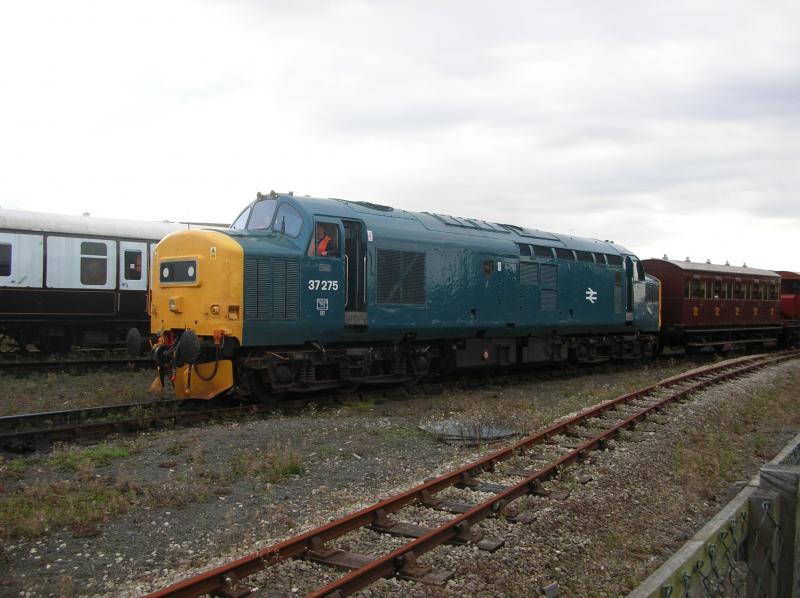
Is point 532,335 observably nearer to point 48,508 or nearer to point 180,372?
point 180,372

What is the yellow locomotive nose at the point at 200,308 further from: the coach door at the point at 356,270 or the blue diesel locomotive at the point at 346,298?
the coach door at the point at 356,270

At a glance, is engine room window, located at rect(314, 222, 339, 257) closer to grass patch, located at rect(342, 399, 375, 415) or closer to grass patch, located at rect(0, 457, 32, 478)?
grass patch, located at rect(342, 399, 375, 415)

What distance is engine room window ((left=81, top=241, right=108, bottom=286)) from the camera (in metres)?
17.8

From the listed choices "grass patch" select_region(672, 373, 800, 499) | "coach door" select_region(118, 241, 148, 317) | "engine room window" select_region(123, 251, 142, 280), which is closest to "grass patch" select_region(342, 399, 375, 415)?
"grass patch" select_region(672, 373, 800, 499)

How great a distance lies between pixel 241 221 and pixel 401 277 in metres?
3.06

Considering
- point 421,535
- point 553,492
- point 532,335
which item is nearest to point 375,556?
point 421,535

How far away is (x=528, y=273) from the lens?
16.1 metres

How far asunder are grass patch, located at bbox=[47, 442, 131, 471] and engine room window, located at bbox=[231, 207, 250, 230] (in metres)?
4.99

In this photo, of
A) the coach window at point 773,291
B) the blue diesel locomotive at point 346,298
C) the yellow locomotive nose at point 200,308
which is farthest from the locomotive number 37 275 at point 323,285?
the coach window at point 773,291

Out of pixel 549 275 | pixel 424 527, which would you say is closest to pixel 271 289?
pixel 424 527

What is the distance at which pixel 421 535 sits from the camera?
18.6 feet

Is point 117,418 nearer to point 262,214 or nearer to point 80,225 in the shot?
point 262,214

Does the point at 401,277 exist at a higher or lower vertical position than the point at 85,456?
higher

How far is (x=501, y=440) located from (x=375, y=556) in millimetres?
4606
